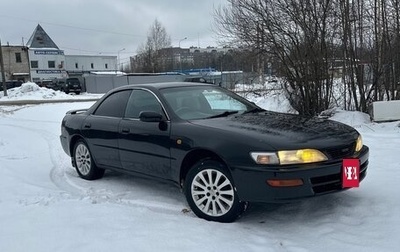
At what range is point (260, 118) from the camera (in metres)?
4.69

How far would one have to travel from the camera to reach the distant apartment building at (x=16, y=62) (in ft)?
202

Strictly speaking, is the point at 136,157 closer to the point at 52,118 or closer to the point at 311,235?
the point at 311,235

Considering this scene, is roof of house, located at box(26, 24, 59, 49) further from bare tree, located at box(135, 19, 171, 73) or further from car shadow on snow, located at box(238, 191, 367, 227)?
car shadow on snow, located at box(238, 191, 367, 227)

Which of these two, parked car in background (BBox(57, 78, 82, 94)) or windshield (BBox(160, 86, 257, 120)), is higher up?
parked car in background (BBox(57, 78, 82, 94))

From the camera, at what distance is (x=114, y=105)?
565 centimetres

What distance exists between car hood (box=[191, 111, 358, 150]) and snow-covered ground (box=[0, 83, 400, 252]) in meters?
0.78

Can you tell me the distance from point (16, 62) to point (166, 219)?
216 feet

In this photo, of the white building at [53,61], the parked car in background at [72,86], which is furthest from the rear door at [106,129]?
the white building at [53,61]

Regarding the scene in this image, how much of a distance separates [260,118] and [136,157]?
161 centimetres

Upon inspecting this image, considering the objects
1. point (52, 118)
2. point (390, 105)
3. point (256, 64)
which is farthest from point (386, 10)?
point (52, 118)

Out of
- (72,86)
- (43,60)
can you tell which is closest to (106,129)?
(72,86)

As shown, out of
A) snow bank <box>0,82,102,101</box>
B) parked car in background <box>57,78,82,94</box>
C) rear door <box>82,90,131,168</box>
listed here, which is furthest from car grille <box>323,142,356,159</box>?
parked car in background <box>57,78,82,94</box>

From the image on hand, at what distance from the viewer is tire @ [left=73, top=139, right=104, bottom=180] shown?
5.92 m

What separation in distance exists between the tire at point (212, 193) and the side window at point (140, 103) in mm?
1049
